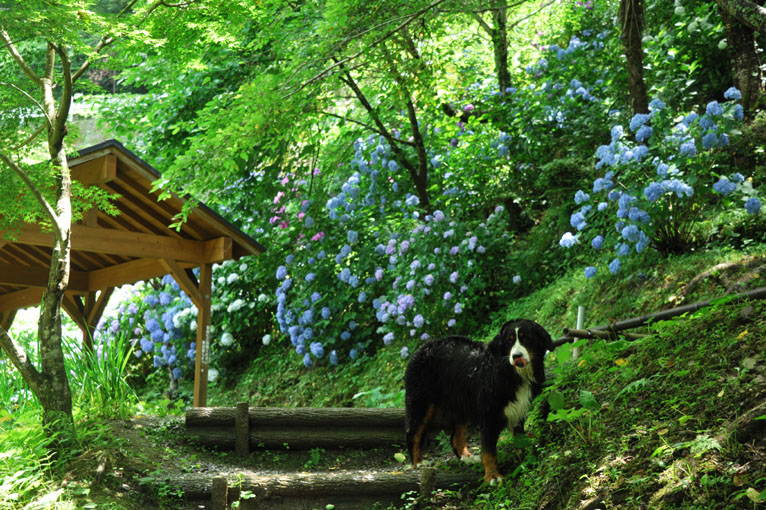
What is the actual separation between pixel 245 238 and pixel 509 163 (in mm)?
3951

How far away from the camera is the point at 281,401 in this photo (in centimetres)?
1068

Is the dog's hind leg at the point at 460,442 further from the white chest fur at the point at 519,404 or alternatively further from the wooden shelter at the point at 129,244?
the wooden shelter at the point at 129,244

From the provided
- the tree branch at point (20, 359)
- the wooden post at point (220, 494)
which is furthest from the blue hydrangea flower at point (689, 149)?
the tree branch at point (20, 359)

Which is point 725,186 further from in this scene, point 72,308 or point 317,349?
point 72,308

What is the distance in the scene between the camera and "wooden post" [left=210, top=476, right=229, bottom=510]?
468 centimetres

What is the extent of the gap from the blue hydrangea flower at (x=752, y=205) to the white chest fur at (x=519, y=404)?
2.96 metres

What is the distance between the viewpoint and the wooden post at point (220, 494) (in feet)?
15.4

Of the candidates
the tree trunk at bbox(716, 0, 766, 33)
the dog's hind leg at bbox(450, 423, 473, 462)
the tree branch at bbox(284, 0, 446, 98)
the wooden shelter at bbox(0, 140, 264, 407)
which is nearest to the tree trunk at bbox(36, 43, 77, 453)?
the wooden shelter at bbox(0, 140, 264, 407)

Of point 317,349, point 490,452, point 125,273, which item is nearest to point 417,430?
point 490,452

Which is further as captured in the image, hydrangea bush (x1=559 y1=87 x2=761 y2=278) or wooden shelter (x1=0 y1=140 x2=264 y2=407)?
wooden shelter (x1=0 y1=140 x2=264 y2=407)

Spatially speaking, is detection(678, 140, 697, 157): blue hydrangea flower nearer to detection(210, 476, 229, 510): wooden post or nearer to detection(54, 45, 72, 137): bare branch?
detection(210, 476, 229, 510): wooden post

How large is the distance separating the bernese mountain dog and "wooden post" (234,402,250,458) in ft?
5.42

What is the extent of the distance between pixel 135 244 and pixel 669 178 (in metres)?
5.72

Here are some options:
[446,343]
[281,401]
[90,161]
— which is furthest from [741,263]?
[281,401]
